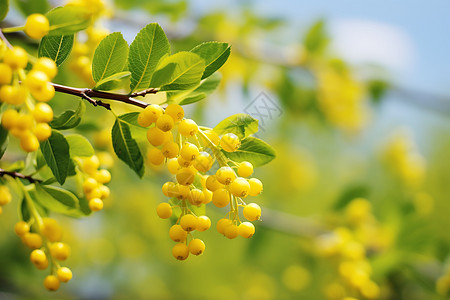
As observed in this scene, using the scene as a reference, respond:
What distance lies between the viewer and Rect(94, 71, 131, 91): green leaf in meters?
0.59

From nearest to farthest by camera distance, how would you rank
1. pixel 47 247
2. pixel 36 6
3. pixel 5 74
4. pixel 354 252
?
pixel 5 74 → pixel 47 247 → pixel 36 6 → pixel 354 252

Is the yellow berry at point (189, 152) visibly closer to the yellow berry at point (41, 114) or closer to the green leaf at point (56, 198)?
the yellow berry at point (41, 114)

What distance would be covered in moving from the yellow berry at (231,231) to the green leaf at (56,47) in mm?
378

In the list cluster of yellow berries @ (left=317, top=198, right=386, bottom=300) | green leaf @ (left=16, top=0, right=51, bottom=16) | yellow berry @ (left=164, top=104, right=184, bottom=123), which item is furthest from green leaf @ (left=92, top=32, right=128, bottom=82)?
cluster of yellow berries @ (left=317, top=198, right=386, bottom=300)

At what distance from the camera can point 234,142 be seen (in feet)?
1.85

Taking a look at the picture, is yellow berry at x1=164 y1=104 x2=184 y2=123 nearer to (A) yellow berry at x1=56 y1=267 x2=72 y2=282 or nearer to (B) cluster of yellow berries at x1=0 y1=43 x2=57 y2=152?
(B) cluster of yellow berries at x1=0 y1=43 x2=57 y2=152

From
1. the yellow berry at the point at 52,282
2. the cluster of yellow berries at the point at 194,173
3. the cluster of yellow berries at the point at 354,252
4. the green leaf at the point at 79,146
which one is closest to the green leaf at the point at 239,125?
the cluster of yellow berries at the point at 194,173

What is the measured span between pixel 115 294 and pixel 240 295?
149 cm

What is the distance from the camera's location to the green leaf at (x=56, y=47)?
626 mm

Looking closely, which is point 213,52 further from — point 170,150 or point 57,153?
point 57,153

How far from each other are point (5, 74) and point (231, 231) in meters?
0.35

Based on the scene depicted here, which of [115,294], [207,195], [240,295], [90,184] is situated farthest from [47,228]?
[115,294]

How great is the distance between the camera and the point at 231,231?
56 centimetres

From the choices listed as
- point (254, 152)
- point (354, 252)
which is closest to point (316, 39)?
point (354, 252)
